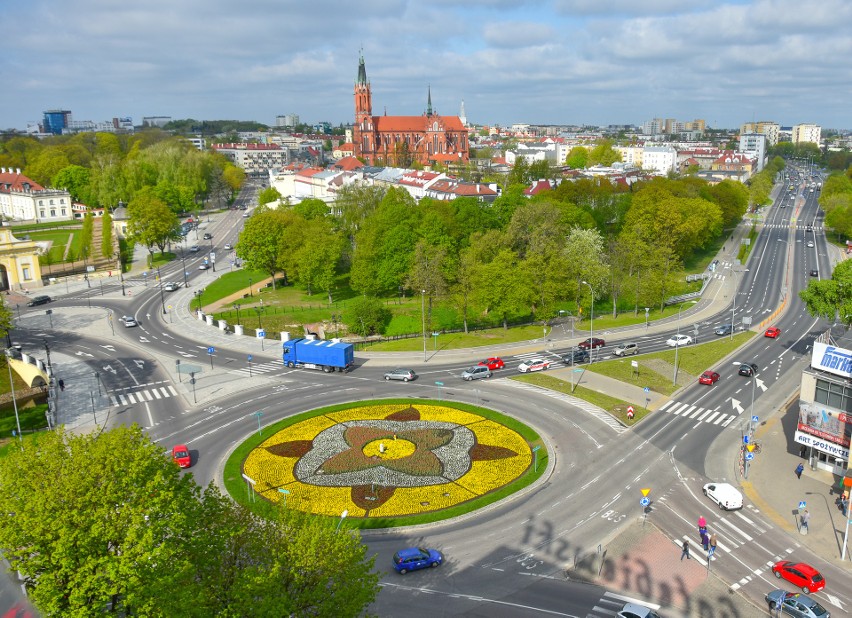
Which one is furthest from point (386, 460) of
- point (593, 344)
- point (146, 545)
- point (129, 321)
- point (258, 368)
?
point (129, 321)

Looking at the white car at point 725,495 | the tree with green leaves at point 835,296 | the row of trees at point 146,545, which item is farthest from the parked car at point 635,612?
the tree with green leaves at point 835,296

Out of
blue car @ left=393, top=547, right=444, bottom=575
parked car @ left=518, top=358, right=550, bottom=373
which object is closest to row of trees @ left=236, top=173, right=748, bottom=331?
parked car @ left=518, top=358, right=550, bottom=373

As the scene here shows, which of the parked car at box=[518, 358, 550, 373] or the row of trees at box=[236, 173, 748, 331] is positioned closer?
the parked car at box=[518, 358, 550, 373]

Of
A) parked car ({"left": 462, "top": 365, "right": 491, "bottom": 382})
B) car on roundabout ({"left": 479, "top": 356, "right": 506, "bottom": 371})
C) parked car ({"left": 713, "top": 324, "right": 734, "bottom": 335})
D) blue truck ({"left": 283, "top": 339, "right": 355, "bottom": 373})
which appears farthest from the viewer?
parked car ({"left": 713, "top": 324, "right": 734, "bottom": 335})

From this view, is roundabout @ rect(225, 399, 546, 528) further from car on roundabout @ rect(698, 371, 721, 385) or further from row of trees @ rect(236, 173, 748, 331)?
row of trees @ rect(236, 173, 748, 331)

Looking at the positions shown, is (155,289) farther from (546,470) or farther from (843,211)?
(843,211)

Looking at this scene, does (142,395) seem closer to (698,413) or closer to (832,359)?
(698,413)
